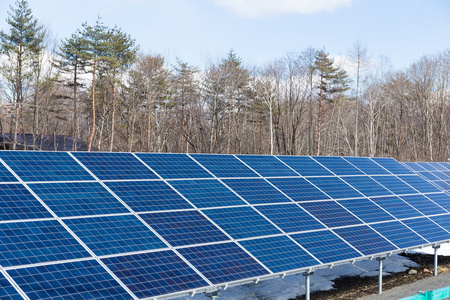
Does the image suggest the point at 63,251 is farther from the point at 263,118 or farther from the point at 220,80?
the point at 263,118

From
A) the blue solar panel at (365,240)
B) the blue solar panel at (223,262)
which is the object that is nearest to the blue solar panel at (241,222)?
the blue solar panel at (223,262)

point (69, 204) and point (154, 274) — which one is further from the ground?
point (69, 204)

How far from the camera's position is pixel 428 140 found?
62.4 metres

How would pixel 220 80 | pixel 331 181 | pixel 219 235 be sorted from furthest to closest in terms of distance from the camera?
pixel 220 80, pixel 331 181, pixel 219 235

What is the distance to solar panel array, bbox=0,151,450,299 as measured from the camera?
29.8 feet

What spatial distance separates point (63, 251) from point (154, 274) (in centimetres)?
196

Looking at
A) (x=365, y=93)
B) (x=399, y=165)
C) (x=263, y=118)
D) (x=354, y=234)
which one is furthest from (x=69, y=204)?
(x=365, y=93)

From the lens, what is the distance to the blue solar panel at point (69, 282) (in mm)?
8109

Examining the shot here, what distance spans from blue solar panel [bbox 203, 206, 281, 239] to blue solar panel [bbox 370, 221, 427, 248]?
4.51m

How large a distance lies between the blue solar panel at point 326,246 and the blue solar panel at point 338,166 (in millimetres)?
5924

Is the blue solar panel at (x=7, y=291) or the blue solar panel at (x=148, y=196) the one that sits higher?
the blue solar panel at (x=148, y=196)

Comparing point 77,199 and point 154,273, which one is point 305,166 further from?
point 154,273

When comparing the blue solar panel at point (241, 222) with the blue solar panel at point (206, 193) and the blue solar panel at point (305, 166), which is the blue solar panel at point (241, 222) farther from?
the blue solar panel at point (305, 166)

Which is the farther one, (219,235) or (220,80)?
(220,80)
